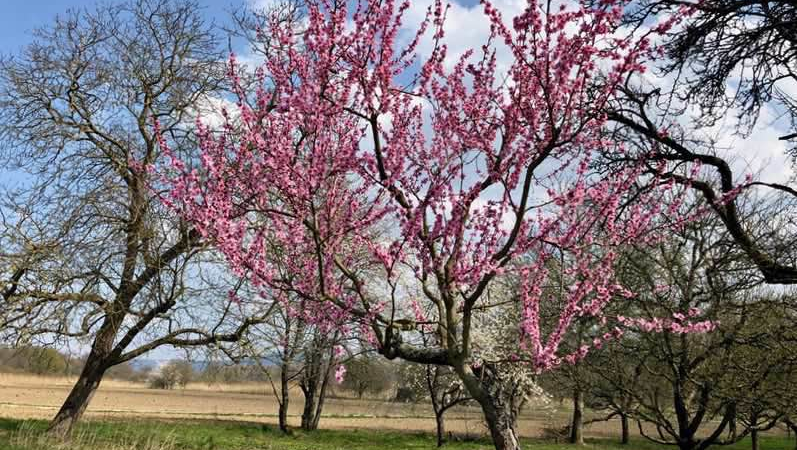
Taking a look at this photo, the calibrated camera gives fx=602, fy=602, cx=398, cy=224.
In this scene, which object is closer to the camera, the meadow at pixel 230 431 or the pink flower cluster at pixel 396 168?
the pink flower cluster at pixel 396 168

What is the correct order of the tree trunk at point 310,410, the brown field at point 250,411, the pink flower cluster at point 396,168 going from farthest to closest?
the brown field at point 250,411
the tree trunk at point 310,410
the pink flower cluster at point 396,168

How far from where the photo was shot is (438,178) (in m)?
4.86

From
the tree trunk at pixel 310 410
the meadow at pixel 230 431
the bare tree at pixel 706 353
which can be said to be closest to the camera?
the bare tree at pixel 706 353

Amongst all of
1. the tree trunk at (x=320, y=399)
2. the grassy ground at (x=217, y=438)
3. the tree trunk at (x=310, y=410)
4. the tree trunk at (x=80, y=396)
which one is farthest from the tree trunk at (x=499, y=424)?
the tree trunk at (x=310, y=410)

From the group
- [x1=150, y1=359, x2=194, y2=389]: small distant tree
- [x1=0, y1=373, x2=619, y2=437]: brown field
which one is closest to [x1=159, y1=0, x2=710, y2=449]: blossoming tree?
[x1=0, y1=373, x2=619, y2=437]: brown field

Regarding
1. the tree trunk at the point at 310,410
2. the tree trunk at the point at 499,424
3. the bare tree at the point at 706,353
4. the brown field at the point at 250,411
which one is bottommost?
the brown field at the point at 250,411

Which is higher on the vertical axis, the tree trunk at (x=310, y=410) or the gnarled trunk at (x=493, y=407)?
the gnarled trunk at (x=493, y=407)

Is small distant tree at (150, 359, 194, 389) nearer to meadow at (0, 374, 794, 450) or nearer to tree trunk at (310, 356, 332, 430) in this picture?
meadow at (0, 374, 794, 450)

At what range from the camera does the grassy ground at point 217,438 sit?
9.68 m

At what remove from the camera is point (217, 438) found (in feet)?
51.2

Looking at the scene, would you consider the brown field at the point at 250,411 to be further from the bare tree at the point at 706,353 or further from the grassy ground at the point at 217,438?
the bare tree at the point at 706,353

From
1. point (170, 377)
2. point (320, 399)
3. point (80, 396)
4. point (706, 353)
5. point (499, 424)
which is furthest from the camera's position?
point (170, 377)

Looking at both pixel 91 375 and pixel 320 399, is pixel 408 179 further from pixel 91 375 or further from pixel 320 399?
pixel 320 399

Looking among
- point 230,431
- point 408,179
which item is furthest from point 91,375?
point 408,179
